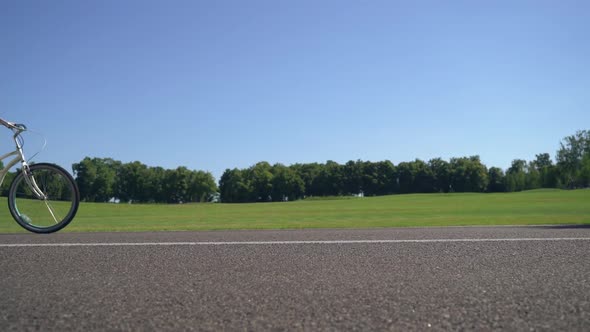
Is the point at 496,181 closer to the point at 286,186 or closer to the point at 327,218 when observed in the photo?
the point at 286,186

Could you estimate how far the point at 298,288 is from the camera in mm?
2783

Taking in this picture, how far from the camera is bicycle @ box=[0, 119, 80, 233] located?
619 centimetres

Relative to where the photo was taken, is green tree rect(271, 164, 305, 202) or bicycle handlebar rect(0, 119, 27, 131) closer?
bicycle handlebar rect(0, 119, 27, 131)

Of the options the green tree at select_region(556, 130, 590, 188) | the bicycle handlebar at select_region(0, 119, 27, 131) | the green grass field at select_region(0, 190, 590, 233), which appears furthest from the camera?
the green tree at select_region(556, 130, 590, 188)

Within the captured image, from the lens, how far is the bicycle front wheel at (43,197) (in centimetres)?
621

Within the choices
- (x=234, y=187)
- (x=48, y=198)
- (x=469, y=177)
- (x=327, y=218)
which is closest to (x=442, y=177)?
(x=469, y=177)

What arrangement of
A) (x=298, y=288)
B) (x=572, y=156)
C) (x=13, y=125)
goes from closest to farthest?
(x=298, y=288)
(x=13, y=125)
(x=572, y=156)

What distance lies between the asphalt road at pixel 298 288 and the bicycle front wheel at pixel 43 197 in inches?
67.5

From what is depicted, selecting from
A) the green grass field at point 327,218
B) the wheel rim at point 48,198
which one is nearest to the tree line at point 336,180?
the green grass field at point 327,218

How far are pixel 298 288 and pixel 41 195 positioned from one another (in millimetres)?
5066

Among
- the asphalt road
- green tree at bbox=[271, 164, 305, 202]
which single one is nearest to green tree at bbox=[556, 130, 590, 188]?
green tree at bbox=[271, 164, 305, 202]

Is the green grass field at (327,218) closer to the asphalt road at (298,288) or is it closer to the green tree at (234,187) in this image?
the asphalt road at (298,288)

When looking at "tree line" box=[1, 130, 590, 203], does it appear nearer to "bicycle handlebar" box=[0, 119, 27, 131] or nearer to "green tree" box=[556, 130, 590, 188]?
"green tree" box=[556, 130, 590, 188]

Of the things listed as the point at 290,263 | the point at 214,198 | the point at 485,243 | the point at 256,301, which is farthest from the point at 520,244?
the point at 214,198
